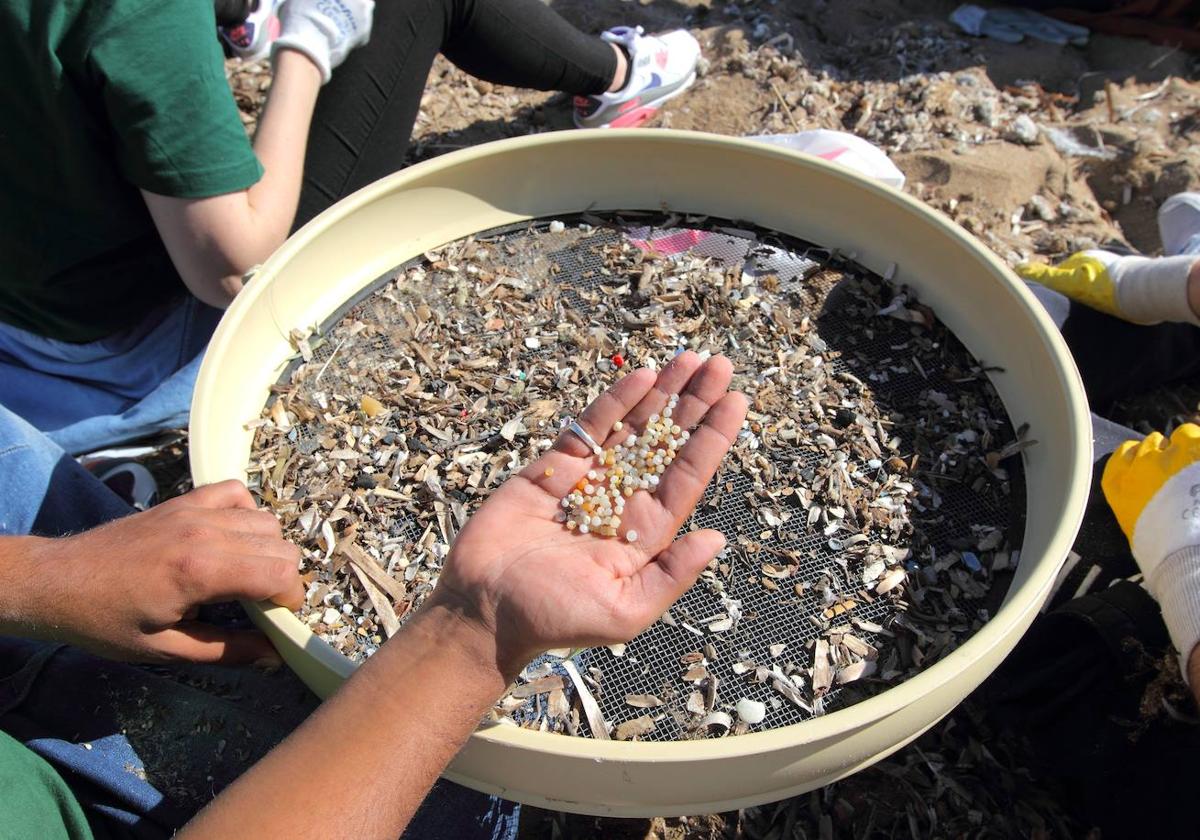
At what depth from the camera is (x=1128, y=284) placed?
1.60 meters

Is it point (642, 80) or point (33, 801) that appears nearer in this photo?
point (33, 801)

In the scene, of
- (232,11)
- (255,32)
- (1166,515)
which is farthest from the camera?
(255,32)

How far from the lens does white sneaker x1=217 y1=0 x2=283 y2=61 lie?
1916 mm

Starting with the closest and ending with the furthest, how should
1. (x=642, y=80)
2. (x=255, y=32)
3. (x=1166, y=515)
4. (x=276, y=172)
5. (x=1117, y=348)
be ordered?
(x=1166, y=515) < (x=276, y=172) < (x=1117, y=348) < (x=255, y=32) < (x=642, y=80)

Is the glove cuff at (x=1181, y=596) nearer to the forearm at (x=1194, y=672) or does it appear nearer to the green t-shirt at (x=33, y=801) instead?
the forearm at (x=1194, y=672)

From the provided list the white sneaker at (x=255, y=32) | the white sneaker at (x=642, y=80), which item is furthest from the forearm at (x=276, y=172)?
the white sneaker at (x=642, y=80)

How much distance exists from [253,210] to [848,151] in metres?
1.23

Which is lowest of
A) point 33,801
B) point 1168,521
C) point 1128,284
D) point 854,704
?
point 33,801

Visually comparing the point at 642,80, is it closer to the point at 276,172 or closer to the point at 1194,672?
the point at 276,172

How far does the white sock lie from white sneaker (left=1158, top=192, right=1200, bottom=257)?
24 cm

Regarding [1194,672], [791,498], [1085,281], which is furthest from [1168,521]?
[1085,281]

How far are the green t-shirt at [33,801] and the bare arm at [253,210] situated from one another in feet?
2.25

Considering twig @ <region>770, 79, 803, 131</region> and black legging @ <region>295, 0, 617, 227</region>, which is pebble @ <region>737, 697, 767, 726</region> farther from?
twig @ <region>770, 79, 803, 131</region>

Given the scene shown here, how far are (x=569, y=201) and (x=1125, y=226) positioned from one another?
57.4 inches
